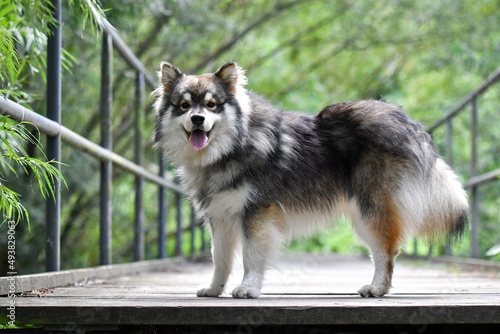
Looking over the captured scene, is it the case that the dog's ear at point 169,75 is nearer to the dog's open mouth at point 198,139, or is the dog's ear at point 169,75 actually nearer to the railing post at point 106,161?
the dog's open mouth at point 198,139

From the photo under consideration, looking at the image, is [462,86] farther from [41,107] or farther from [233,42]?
[41,107]

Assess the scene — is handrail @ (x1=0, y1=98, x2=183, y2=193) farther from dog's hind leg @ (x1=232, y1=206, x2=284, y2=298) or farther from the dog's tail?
the dog's tail

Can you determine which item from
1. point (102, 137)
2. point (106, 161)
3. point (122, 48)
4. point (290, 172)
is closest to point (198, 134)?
point (290, 172)

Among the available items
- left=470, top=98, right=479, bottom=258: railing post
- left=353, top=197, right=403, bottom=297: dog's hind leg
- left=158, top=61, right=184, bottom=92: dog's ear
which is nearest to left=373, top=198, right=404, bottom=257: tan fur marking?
left=353, top=197, right=403, bottom=297: dog's hind leg

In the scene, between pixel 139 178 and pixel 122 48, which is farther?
pixel 139 178

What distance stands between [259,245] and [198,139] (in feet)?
1.97

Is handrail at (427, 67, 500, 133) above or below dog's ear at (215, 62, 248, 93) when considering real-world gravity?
above

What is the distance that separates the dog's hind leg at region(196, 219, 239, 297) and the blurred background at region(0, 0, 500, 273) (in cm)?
78

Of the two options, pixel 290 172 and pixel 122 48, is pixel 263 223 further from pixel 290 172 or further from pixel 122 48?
pixel 122 48

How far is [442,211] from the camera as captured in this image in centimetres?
404

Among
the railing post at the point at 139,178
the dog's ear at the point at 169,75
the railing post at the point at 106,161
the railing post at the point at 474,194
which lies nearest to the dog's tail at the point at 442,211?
the dog's ear at the point at 169,75

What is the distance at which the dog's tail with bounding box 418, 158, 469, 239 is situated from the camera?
13.2 ft

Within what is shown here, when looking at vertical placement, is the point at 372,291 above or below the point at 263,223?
below

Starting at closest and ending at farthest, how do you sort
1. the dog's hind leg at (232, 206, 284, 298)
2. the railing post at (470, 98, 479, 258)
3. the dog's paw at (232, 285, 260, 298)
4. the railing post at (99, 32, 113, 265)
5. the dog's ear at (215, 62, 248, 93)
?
the dog's paw at (232, 285, 260, 298) → the dog's hind leg at (232, 206, 284, 298) → the dog's ear at (215, 62, 248, 93) → the railing post at (99, 32, 113, 265) → the railing post at (470, 98, 479, 258)
